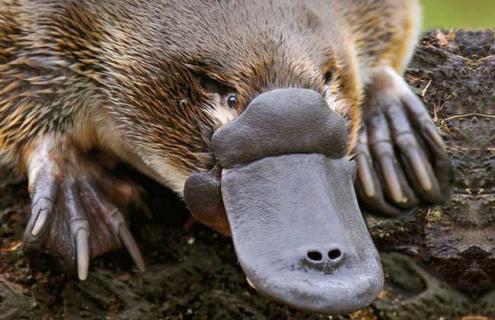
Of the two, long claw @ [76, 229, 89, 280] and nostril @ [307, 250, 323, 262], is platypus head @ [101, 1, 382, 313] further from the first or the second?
long claw @ [76, 229, 89, 280]

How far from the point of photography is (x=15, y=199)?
96.6 inches

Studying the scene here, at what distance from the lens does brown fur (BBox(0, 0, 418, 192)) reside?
2.02 metres

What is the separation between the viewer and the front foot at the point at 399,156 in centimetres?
234

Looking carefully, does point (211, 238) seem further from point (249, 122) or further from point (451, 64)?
point (451, 64)

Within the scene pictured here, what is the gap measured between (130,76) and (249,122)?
1.32ft

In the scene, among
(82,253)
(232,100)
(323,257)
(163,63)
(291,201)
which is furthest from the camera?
(82,253)

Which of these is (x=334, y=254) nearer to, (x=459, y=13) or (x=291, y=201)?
(x=291, y=201)

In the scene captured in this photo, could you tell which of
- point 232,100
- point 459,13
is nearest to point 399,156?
point 232,100

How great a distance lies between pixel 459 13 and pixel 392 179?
325 centimetres

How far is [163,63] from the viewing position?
6.85 ft

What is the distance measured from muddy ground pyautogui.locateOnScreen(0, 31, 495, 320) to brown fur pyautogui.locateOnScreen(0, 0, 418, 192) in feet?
0.84

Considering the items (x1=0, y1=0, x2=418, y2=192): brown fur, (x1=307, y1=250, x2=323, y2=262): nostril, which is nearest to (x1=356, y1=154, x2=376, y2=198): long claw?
(x1=0, y1=0, x2=418, y2=192): brown fur

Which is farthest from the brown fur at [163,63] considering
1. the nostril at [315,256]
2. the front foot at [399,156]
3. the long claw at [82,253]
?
the nostril at [315,256]

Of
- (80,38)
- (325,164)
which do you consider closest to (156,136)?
(80,38)
